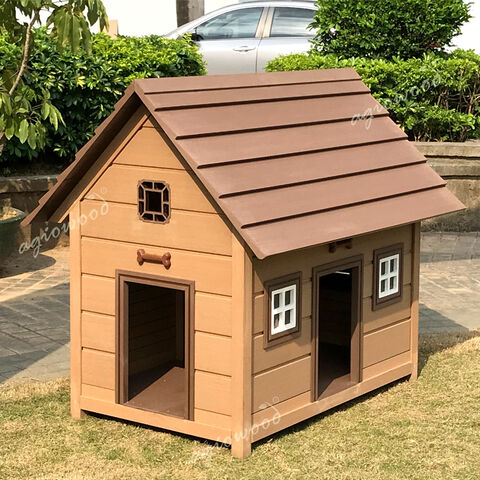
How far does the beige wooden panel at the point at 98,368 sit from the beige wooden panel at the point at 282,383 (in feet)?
3.30

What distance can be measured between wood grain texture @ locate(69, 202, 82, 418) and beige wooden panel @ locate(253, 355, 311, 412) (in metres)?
1.28

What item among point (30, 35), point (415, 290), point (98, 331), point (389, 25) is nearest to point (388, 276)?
point (415, 290)

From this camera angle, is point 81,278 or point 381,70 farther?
point 381,70

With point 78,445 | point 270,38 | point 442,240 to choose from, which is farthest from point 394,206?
point 270,38

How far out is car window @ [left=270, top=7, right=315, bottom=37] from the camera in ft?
55.1

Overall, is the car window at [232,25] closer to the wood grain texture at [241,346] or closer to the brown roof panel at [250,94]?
the brown roof panel at [250,94]

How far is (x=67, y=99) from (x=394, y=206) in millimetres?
6208

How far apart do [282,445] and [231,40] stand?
10978mm

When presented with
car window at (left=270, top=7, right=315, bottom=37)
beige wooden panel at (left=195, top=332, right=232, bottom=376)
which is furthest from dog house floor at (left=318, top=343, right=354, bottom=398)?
car window at (left=270, top=7, right=315, bottom=37)

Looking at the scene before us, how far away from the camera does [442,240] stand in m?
13.0

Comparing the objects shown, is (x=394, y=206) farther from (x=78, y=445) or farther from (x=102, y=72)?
(x=102, y=72)

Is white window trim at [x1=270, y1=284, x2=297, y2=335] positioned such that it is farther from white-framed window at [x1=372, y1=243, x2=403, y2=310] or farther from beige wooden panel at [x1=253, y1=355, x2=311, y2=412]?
white-framed window at [x1=372, y1=243, x2=403, y2=310]

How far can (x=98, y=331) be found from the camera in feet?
23.0

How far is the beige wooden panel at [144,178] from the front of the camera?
21.1ft
